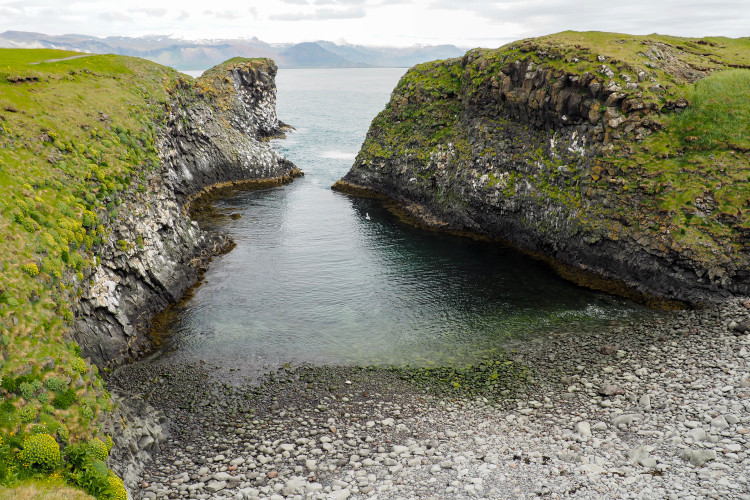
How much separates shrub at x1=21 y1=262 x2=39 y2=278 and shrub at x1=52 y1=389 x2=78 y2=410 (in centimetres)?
773

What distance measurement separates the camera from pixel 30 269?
26141 mm

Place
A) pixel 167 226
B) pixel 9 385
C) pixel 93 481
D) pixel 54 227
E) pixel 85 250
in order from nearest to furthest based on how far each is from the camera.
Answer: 1. pixel 93 481
2. pixel 9 385
3. pixel 54 227
4. pixel 85 250
5. pixel 167 226

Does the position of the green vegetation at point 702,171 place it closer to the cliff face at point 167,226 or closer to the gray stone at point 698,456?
the gray stone at point 698,456

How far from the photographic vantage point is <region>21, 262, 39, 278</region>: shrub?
1025 inches

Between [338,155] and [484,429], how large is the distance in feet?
325

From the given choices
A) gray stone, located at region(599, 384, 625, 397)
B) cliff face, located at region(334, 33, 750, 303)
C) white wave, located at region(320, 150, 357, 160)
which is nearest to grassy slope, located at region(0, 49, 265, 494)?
gray stone, located at region(599, 384, 625, 397)

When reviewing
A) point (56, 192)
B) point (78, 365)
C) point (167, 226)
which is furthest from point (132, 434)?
point (167, 226)

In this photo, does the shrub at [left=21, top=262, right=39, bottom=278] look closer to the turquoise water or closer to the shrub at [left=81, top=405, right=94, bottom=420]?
the shrub at [left=81, top=405, right=94, bottom=420]

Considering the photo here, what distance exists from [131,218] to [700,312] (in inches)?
1889

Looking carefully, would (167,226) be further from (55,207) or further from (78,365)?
(78,365)

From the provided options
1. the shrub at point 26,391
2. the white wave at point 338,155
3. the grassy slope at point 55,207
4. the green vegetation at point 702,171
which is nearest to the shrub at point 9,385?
the grassy slope at point 55,207

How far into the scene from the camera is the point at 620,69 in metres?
51.9

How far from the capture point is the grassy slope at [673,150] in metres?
43.2

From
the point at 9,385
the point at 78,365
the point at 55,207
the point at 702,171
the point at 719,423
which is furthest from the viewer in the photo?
the point at 702,171
